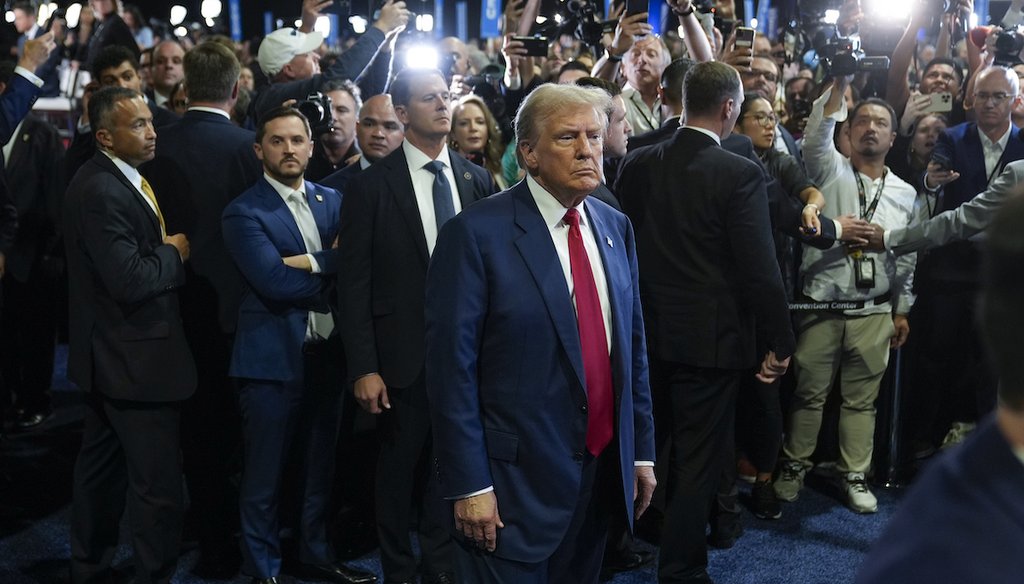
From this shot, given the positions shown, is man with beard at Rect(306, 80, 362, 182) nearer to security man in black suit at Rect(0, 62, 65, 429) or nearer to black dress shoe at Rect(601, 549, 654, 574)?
security man in black suit at Rect(0, 62, 65, 429)

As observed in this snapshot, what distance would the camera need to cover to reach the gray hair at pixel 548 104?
8.50 feet

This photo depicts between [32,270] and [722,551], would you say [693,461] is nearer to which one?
[722,551]

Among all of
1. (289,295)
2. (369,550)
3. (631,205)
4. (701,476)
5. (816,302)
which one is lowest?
(369,550)

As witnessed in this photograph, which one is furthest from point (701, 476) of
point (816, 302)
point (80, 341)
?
point (80, 341)

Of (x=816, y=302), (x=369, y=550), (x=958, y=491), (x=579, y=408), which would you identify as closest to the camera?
→ (x=958, y=491)

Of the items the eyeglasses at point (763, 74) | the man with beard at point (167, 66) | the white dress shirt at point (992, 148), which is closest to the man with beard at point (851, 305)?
the white dress shirt at point (992, 148)

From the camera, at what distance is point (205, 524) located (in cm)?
407

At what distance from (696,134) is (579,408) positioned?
1.58 meters

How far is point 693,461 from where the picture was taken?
386 centimetres

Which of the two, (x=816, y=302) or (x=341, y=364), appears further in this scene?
(x=816, y=302)

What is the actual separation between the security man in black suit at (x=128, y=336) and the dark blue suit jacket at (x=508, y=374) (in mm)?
1371

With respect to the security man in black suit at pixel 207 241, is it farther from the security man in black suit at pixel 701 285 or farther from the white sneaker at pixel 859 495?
the white sneaker at pixel 859 495

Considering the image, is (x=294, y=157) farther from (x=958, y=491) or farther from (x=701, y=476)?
(x=958, y=491)

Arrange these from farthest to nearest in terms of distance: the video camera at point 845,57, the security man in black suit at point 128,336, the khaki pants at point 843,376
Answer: the khaki pants at point 843,376 < the video camera at point 845,57 < the security man in black suit at point 128,336
